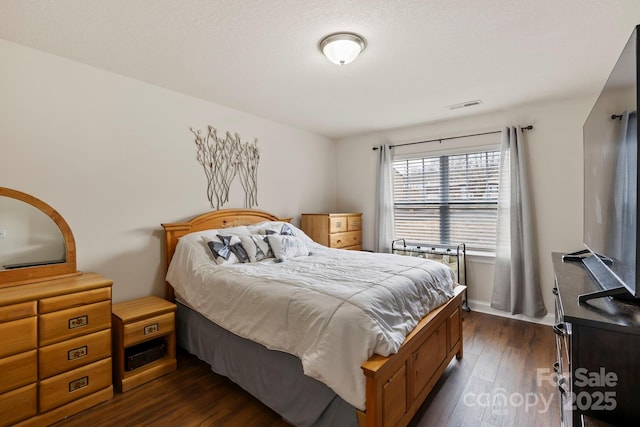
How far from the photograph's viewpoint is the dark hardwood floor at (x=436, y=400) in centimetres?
181

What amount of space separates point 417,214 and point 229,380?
126 inches

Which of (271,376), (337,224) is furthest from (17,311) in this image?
(337,224)

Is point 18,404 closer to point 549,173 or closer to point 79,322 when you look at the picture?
point 79,322

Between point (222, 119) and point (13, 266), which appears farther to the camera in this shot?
point (222, 119)

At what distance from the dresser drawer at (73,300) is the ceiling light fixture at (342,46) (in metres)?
2.27

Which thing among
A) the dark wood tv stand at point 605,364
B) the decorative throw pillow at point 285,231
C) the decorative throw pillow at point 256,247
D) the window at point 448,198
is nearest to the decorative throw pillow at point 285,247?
the decorative throw pillow at point 256,247

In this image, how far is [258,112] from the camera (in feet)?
11.6

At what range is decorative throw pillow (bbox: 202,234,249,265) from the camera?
256 cm

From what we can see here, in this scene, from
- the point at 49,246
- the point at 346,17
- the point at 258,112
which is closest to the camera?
the point at 346,17

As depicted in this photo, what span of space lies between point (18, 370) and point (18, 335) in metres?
0.20

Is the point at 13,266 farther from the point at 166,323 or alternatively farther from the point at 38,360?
the point at 166,323

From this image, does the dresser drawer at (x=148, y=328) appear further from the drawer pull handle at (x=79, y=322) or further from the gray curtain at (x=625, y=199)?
the gray curtain at (x=625, y=199)

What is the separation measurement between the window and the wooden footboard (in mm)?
1658

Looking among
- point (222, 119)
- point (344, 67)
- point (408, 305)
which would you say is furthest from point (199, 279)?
point (344, 67)
